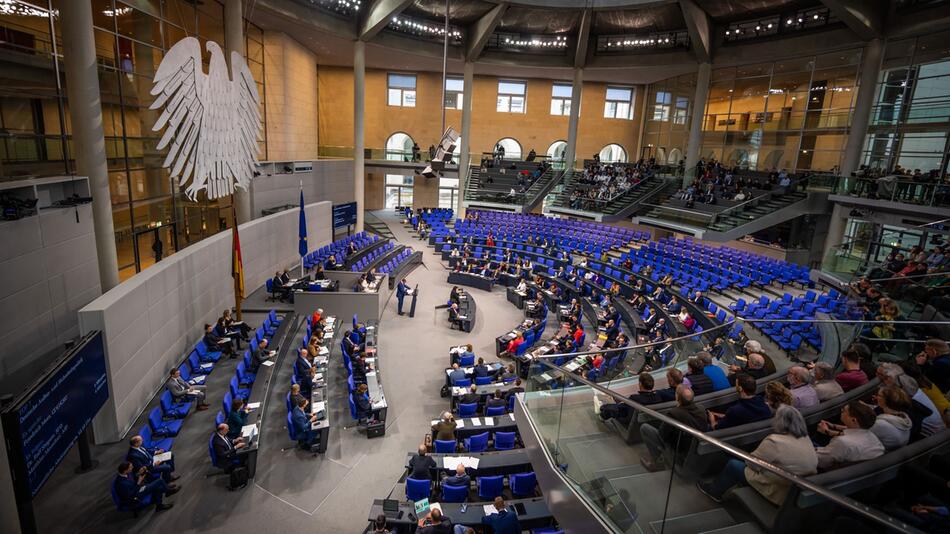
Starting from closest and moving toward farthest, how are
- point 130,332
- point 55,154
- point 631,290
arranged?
point 130,332, point 55,154, point 631,290

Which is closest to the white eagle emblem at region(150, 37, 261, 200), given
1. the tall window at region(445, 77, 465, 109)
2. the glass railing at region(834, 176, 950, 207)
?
the glass railing at region(834, 176, 950, 207)

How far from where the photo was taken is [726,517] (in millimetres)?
3414

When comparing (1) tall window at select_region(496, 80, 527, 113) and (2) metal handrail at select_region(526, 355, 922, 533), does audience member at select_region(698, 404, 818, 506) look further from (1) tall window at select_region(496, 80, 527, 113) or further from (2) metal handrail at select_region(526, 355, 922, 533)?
(1) tall window at select_region(496, 80, 527, 113)

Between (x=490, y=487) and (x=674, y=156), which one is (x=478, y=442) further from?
(x=674, y=156)

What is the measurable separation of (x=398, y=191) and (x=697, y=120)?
65.2 feet

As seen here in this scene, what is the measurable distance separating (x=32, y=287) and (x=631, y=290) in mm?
16006

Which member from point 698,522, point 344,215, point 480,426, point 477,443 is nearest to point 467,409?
point 480,426

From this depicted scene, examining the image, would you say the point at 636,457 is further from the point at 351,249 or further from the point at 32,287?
the point at 351,249

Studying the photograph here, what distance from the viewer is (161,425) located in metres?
8.57

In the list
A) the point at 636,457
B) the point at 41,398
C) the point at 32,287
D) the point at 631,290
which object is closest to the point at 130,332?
the point at 32,287

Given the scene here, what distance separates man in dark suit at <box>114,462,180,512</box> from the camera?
661 centimetres

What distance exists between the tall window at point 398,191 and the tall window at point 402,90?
5.01 metres

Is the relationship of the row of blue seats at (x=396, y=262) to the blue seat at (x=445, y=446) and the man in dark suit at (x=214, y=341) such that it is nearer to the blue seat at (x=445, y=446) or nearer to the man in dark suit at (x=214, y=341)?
the man in dark suit at (x=214, y=341)

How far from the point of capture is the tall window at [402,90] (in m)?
33.2
